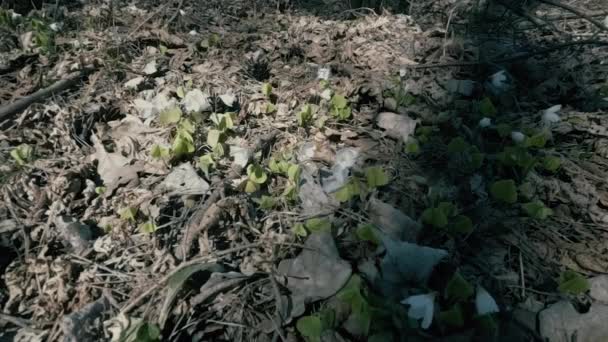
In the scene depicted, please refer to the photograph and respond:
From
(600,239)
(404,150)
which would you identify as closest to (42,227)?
(404,150)

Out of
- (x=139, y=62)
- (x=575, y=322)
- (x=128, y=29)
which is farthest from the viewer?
(x=128, y=29)

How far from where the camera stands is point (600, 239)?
1.63 metres

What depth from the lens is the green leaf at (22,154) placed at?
75.0 inches

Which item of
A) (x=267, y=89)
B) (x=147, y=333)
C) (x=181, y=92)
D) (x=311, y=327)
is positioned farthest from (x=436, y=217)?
(x=181, y=92)

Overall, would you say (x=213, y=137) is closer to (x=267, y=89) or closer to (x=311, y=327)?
(x=267, y=89)

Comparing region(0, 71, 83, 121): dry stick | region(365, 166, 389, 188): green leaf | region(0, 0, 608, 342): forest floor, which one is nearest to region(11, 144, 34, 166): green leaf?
region(0, 0, 608, 342): forest floor

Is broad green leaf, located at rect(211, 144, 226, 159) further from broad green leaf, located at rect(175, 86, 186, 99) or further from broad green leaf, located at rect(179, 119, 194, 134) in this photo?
broad green leaf, located at rect(175, 86, 186, 99)

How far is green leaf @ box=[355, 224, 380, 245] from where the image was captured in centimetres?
149

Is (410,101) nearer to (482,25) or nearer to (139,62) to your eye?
(482,25)

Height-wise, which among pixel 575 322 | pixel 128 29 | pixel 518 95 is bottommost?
pixel 575 322

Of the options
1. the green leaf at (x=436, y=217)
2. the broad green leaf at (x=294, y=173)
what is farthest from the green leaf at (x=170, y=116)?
the green leaf at (x=436, y=217)

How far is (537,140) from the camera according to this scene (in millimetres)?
1952

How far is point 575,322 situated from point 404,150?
3.23 ft

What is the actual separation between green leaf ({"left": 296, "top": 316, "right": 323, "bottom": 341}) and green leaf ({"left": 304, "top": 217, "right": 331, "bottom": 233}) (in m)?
0.36
